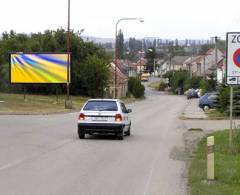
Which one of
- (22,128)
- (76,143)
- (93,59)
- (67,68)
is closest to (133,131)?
(22,128)

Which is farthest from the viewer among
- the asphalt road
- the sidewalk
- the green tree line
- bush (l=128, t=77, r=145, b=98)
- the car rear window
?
bush (l=128, t=77, r=145, b=98)

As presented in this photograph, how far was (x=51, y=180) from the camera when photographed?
12164mm

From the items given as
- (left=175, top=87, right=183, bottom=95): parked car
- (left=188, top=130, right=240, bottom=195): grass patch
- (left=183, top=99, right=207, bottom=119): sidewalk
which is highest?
(left=188, top=130, right=240, bottom=195): grass patch

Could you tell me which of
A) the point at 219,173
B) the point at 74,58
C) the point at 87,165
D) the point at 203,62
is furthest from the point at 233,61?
the point at 203,62

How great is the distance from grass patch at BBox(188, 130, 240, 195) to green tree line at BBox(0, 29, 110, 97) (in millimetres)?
53163

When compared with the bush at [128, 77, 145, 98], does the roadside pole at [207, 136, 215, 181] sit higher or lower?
higher

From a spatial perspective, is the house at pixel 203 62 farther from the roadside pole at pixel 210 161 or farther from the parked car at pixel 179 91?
the roadside pole at pixel 210 161

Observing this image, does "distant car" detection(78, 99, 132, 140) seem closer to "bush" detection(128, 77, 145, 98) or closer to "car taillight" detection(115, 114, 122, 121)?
"car taillight" detection(115, 114, 122, 121)

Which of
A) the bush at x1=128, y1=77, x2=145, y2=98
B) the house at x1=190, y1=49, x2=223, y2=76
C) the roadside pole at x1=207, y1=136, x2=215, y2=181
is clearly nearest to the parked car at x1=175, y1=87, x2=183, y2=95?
the house at x1=190, y1=49, x2=223, y2=76

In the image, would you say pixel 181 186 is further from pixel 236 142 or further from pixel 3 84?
pixel 3 84

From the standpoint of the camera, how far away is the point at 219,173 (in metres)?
13.0

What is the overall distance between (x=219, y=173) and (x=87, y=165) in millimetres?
3448

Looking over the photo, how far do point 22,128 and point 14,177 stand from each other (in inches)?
598

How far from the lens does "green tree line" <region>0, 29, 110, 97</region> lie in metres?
71.2
